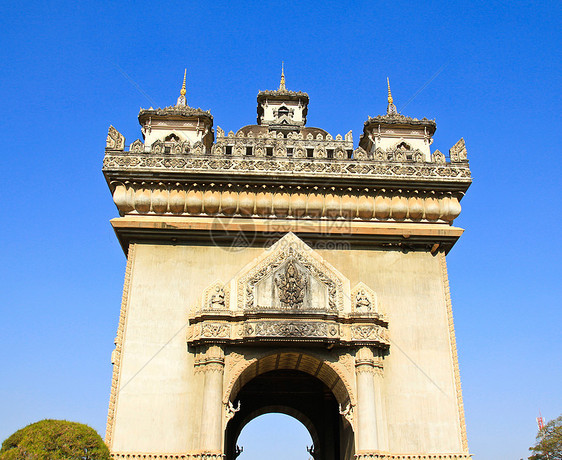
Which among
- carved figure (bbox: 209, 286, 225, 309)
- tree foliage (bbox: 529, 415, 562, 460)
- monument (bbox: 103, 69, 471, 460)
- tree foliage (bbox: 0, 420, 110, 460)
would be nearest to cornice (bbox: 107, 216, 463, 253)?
monument (bbox: 103, 69, 471, 460)

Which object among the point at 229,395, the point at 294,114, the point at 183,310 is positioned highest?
the point at 294,114

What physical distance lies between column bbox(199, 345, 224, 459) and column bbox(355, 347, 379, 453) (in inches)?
138

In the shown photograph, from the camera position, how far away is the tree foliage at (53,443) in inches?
440

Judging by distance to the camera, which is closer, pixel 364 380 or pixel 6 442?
pixel 6 442

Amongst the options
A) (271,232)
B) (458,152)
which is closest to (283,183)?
(271,232)

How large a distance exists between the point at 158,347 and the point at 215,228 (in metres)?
3.68

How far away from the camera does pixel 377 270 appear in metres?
16.8

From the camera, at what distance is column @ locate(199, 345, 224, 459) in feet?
45.8

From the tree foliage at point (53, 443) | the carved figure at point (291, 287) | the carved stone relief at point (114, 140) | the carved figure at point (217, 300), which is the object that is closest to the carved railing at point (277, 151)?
the carved stone relief at point (114, 140)

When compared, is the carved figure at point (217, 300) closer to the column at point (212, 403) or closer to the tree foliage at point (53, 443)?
the column at point (212, 403)

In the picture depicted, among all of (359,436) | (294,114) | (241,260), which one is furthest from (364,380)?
(294,114)

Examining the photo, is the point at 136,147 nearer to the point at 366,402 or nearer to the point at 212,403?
the point at 212,403

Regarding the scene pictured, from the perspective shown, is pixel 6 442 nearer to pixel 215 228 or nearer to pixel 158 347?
pixel 158 347

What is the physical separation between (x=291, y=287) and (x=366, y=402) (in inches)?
139
